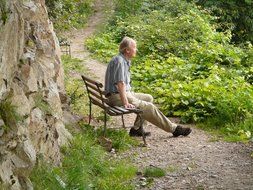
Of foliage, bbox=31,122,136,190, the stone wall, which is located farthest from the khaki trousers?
the stone wall

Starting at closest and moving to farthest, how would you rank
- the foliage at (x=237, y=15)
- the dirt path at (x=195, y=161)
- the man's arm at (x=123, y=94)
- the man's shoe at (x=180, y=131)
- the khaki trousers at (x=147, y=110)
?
the dirt path at (x=195, y=161)
the man's arm at (x=123, y=94)
the khaki trousers at (x=147, y=110)
the man's shoe at (x=180, y=131)
the foliage at (x=237, y=15)

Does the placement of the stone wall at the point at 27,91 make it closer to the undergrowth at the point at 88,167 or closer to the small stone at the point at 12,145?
the small stone at the point at 12,145

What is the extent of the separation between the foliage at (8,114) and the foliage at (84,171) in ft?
2.19

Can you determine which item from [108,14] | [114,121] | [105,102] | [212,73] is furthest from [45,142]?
[108,14]

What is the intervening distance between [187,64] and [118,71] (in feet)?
20.5

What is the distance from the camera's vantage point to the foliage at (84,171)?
17.6 ft

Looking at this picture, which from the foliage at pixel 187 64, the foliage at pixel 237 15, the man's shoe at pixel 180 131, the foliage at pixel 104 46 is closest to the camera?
the man's shoe at pixel 180 131

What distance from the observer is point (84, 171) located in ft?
19.8

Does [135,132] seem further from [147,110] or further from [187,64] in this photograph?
[187,64]

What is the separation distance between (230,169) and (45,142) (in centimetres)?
272

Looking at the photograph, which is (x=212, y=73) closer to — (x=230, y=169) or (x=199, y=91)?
(x=199, y=91)

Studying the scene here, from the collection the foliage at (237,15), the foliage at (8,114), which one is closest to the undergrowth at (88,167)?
the foliage at (8,114)

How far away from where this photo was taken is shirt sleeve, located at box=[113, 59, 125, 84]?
807 cm

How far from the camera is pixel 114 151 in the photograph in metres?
7.79
